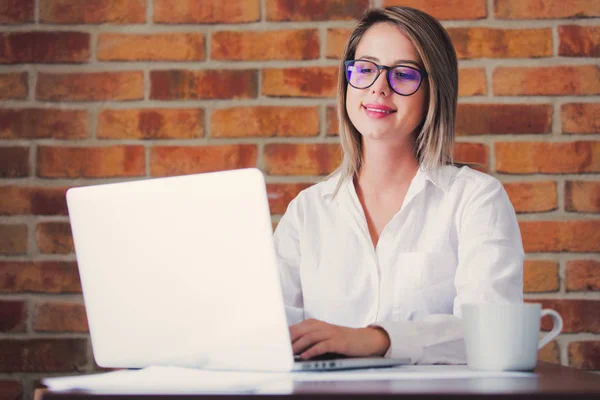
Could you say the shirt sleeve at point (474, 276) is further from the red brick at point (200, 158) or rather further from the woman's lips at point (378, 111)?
the red brick at point (200, 158)

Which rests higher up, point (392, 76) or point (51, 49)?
point (51, 49)

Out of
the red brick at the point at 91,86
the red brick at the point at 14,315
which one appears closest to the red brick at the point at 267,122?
the red brick at the point at 91,86

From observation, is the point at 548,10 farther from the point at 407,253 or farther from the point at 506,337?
the point at 506,337

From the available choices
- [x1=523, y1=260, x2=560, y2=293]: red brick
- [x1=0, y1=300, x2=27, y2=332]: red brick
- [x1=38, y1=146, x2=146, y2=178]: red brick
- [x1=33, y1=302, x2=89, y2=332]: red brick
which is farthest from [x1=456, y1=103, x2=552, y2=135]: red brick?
[x1=0, y1=300, x2=27, y2=332]: red brick

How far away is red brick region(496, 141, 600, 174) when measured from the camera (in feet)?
6.13

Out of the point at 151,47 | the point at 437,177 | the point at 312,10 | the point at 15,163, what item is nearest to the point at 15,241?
the point at 15,163

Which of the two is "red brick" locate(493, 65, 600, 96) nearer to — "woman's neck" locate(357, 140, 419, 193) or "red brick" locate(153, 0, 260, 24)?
"woman's neck" locate(357, 140, 419, 193)

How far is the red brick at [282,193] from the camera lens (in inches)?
74.4

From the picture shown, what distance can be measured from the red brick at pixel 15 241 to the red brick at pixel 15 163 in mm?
134

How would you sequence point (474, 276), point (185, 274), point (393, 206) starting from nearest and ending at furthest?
point (185, 274)
point (474, 276)
point (393, 206)

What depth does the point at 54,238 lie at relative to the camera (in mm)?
1897

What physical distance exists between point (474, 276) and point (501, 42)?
812 millimetres

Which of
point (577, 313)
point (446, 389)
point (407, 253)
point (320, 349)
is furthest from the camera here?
point (577, 313)

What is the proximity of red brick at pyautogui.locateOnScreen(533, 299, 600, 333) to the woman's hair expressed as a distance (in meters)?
0.50
